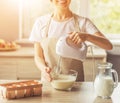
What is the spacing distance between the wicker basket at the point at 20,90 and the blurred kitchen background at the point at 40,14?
1850 millimetres

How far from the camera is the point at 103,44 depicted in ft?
7.09

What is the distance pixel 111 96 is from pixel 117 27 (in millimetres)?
2024

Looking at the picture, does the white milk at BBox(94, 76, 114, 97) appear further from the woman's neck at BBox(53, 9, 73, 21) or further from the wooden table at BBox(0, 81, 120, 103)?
the woman's neck at BBox(53, 9, 73, 21)

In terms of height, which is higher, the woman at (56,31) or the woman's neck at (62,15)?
the woman's neck at (62,15)

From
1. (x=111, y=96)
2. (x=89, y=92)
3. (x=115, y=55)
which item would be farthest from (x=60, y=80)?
(x=115, y=55)

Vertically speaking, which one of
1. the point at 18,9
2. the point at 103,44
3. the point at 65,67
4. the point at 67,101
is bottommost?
the point at 67,101

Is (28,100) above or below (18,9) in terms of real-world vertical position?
below

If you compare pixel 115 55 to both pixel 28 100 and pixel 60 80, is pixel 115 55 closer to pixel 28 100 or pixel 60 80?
pixel 60 80

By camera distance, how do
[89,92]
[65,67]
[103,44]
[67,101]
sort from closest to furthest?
[67,101], [89,92], [103,44], [65,67]

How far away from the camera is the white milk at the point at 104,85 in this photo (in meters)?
1.80

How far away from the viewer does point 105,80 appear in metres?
1.80

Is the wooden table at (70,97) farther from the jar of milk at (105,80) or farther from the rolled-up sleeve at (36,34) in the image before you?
the rolled-up sleeve at (36,34)

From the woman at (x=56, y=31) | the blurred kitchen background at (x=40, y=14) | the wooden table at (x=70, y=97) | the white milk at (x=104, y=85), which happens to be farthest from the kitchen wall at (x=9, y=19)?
the white milk at (x=104, y=85)

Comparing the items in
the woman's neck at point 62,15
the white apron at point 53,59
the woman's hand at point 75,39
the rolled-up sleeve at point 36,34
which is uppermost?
the woman's neck at point 62,15
